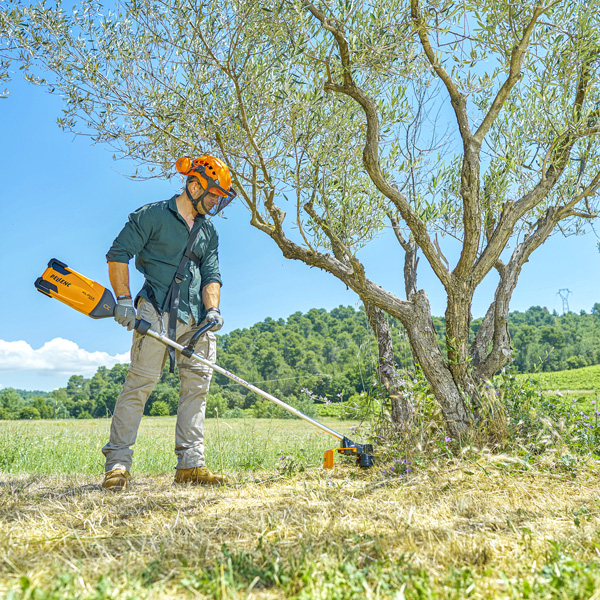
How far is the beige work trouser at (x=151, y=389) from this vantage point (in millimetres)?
4945

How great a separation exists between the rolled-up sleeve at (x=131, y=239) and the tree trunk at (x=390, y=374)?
9.87ft

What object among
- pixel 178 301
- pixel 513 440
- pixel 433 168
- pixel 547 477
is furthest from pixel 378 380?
pixel 433 168

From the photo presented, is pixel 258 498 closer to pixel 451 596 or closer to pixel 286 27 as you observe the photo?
pixel 451 596

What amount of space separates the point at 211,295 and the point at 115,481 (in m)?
2.00

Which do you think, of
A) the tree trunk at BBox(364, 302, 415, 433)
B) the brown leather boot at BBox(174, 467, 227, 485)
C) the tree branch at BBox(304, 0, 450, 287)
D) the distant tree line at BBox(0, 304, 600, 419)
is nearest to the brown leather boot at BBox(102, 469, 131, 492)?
the brown leather boot at BBox(174, 467, 227, 485)

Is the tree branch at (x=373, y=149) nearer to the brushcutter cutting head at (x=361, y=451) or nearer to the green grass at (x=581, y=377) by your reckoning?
the brushcutter cutting head at (x=361, y=451)

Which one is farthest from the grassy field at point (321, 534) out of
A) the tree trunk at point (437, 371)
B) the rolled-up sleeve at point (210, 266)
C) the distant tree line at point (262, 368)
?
the distant tree line at point (262, 368)

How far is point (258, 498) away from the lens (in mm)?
4391

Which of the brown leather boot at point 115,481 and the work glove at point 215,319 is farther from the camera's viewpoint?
the work glove at point 215,319

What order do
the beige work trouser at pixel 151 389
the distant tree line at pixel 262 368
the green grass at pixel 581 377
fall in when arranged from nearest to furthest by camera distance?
the beige work trouser at pixel 151 389
the distant tree line at pixel 262 368
the green grass at pixel 581 377

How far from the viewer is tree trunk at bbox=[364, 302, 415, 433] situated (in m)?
5.75

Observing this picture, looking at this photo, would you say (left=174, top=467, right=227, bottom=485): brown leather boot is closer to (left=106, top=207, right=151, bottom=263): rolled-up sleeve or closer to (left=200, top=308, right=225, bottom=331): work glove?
(left=200, top=308, right=225, bottom=331): work glove

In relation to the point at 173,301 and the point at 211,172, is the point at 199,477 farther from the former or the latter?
the point at 211,172

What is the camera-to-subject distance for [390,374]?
6285 millimetres
